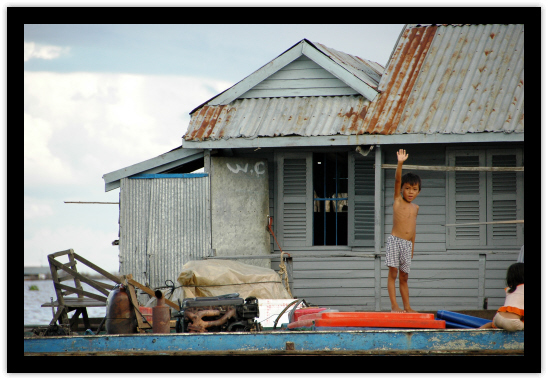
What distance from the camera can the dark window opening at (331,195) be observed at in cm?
1342

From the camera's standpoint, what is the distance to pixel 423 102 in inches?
482

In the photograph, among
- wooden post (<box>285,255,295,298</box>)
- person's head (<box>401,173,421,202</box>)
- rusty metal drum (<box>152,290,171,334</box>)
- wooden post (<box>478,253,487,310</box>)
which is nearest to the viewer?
rusty metal drum (<box>152,290,171,334</box>)

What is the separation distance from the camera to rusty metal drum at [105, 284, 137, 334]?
8.64m

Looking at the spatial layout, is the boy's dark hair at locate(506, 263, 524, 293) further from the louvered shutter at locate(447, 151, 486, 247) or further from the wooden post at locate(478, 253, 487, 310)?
the louvered shutter at locate(447, 151, 486, 247)

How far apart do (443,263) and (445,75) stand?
131 inches

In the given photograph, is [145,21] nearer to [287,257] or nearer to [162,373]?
[162,373]

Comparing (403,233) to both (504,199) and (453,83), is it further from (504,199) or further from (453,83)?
(453,83)

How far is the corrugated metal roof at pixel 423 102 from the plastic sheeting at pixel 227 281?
7.67 feet

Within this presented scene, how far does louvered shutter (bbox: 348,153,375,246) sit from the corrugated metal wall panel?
2626 mm

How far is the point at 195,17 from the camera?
766 cm

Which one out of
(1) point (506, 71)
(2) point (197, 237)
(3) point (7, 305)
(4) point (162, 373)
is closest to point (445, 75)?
(1) point (506, 71)

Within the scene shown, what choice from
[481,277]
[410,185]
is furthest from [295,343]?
[481,277]

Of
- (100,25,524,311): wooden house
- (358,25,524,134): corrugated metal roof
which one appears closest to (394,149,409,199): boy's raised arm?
(100,25,524,311): wooden house

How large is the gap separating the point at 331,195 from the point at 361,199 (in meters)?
0.68
